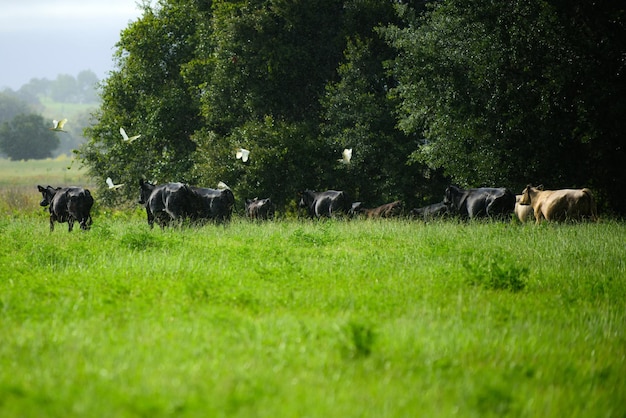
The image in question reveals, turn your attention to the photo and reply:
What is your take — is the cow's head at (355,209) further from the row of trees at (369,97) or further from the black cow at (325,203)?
the row of trees at (369,97)

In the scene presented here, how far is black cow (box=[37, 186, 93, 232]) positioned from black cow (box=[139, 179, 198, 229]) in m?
1.96

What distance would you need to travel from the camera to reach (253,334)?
27.6 feet

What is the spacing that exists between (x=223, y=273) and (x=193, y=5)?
31.4 metres

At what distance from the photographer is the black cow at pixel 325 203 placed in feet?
102

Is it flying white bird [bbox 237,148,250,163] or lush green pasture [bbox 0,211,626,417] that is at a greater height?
flying white bird [bbox 237,148,250,163]

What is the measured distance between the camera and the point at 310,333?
28.0 ft

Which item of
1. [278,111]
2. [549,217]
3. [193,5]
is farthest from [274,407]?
[193,5]

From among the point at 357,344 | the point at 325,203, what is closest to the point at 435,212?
the point at 325,203

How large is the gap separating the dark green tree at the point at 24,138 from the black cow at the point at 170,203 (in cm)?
11893

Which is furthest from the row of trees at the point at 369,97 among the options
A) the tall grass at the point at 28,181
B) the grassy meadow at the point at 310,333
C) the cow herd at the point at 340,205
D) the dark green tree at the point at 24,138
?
the dark green tree at the point at 24,138

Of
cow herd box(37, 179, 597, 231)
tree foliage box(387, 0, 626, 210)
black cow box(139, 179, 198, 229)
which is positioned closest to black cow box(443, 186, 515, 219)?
cow herd box(37, 179, 597, 231)

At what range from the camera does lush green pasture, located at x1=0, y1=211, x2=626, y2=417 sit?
250 inches

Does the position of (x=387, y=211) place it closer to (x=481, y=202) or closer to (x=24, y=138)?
(x=481, y=202)

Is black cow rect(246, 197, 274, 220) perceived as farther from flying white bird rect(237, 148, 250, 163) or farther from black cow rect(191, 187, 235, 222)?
black cow rect(191, 187, 235, 222)
